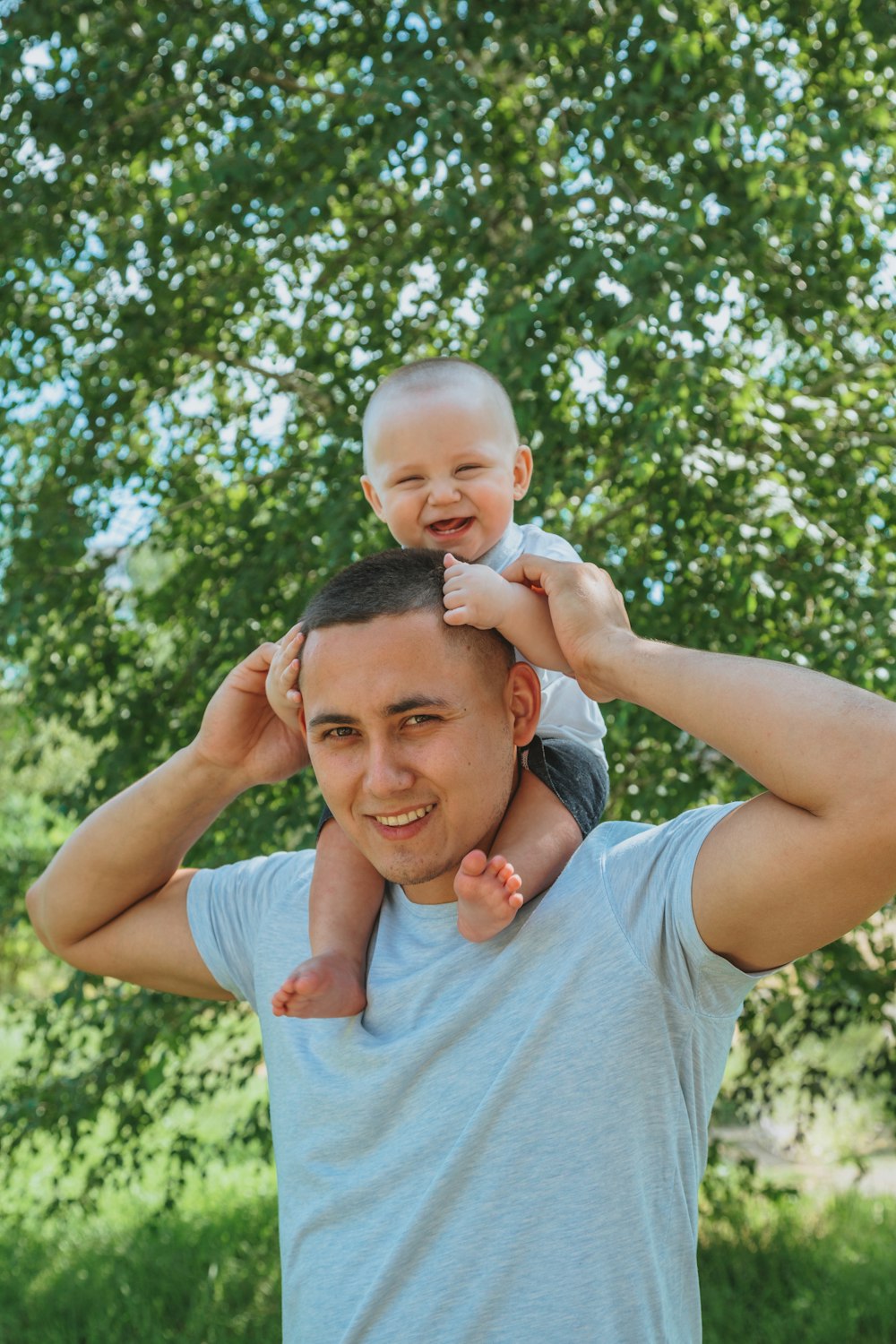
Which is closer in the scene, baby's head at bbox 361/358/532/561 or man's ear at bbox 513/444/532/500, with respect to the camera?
baby's head at bbox 361/358/532/561

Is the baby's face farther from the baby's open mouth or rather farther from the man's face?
the man's face

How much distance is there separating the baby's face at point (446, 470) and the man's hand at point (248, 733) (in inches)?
19.4

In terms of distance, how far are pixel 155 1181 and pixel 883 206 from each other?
5.16 m

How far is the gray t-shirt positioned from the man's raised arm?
1.60 ft

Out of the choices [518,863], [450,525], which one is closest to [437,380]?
[450,525]

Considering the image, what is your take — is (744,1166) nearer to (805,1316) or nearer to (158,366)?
(805,1316)

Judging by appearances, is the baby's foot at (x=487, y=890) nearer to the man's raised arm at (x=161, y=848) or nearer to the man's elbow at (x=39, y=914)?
the man's raised arm at (x=161, y=848)

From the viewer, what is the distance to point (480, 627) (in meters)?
1.74

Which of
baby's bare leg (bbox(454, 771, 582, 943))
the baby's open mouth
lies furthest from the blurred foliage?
baby's bare leg (bbox(454, 771, 582, 943))

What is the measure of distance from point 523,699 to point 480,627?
13 cm

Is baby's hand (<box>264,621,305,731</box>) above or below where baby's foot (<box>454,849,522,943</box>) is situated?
above

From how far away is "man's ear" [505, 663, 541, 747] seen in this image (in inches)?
70.5

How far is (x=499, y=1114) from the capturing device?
5.06ft

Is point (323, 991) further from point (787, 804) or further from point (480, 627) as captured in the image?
point (787, 804)
